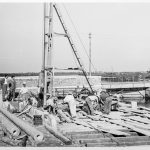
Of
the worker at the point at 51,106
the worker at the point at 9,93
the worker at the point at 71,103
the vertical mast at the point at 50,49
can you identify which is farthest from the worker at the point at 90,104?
the worker at the point at 9,93

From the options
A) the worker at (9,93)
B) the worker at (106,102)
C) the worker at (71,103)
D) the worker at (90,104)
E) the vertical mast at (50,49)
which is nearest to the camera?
the worker at (71,103)

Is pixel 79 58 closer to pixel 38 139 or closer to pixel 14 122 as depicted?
pixel 14 122

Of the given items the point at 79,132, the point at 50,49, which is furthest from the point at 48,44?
the point at 79,132

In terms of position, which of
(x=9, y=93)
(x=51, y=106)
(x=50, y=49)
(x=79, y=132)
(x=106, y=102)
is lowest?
(x=79, y=132)

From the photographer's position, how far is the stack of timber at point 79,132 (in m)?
8.49

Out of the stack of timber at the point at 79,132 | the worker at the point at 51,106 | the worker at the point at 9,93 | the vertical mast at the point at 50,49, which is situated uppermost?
the vertical mast at the point at 50,49

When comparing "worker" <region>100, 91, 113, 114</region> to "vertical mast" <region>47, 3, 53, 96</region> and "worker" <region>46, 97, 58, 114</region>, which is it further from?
"vertical mast" <region>47, 3, 53, 96</region>

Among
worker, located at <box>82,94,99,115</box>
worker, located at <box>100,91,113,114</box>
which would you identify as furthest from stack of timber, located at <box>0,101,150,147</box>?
worker, located at <box>100,91,113,114</box>

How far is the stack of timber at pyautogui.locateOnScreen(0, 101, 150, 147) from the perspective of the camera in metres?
8.49

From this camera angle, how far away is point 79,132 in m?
10.1

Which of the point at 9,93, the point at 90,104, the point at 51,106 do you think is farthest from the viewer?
the point at 9,93

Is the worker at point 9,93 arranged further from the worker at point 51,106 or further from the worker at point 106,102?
the worker at point 106,102

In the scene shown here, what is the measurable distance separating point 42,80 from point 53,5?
429 centimetres

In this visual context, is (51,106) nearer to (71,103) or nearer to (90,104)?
(71,103)
